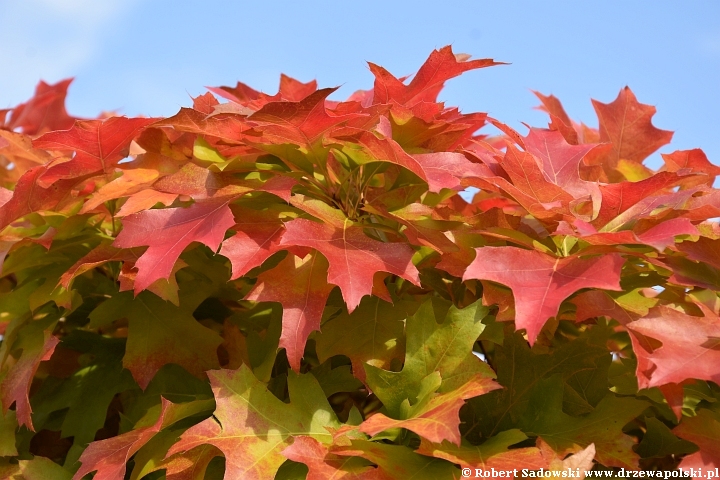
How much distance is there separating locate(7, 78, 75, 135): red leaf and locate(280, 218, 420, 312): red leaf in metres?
1.09

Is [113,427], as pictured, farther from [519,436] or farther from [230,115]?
[519,436]

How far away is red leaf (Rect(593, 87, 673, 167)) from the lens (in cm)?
155

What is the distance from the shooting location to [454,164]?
A: 1.09 meters

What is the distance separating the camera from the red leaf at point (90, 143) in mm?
1180

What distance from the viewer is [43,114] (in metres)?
1.87

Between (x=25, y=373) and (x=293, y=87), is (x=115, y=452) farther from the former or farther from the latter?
(x=293, y=87)

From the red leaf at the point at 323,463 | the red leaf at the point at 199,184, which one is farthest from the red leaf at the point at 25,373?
the red leaf at the point at 323,463

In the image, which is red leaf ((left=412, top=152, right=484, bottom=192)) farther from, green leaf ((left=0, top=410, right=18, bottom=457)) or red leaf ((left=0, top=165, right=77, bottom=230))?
green leaf ((left=0, top=410, right=18, bottom=457))

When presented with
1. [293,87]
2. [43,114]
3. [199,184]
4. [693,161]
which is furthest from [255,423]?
[43,114]

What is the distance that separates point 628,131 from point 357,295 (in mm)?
887

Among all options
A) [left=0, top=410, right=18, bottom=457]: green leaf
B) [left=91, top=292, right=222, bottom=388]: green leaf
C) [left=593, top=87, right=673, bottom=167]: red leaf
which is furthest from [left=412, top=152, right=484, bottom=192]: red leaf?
[left=0, top=410, right=18, bottom=457]: green leaf

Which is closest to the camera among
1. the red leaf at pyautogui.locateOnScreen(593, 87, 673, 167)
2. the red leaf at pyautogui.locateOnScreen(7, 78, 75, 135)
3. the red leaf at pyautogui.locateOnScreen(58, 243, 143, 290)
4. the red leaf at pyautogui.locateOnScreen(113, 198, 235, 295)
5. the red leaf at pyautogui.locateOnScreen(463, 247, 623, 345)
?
the red leaf at pyautogui.locateOnScreen(463, 247, 623, 345)

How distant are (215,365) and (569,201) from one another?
659mm

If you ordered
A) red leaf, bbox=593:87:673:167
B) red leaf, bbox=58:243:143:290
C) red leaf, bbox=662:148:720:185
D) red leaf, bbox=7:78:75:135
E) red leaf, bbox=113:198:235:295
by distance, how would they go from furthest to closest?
red leaf, bbox=7:78:75:135 < red leaf, bbox=593:87:673:167 < red leaf, bbox=662:148:720:185 < red leaf, bbox=58:243:143:290 < red leaf, bbox=113:198:235:295
